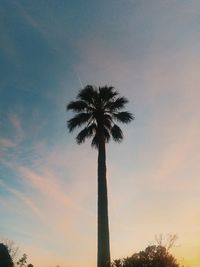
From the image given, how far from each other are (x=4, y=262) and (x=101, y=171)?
25.4 m

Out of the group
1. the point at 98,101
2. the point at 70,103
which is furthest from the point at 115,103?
the point at 70,103

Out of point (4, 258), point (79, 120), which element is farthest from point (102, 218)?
point (4, 258)

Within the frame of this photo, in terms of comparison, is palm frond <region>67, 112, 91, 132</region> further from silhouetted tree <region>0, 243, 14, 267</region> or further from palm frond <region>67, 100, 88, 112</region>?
silhouetted tree <region>0, 243, 14, 267</region>

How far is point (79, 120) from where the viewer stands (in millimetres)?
28750

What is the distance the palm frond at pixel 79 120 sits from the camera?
28750mm

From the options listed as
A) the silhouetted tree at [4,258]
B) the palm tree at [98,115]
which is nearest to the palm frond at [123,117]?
the palm tree at [98,115]

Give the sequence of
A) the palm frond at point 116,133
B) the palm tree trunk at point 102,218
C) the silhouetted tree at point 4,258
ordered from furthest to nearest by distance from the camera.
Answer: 1. the silhouetted tree at point 4,258
2. the palm frond at point 116,133
3. the palm tree trunk at point 102,218

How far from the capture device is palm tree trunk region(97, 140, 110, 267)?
73.0 ft

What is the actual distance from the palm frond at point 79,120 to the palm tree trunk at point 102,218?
131 inches

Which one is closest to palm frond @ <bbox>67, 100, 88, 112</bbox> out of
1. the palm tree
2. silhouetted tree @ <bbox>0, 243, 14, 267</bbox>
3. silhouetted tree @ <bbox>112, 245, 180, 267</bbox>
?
the palm tree

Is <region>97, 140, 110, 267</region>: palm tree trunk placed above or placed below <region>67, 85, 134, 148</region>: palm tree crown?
below

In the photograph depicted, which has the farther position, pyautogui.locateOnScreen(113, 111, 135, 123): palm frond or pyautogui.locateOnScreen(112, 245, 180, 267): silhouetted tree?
pyautogui.locateOnScreen(113, 111, 135, 123): palm frond

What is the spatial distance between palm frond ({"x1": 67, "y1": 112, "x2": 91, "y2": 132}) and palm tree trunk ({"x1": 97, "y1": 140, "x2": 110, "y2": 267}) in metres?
3.34

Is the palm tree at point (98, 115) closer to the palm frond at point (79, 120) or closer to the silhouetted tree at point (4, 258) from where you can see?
the palm frond at point (79, 120)
